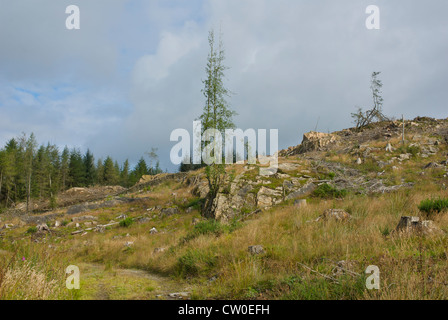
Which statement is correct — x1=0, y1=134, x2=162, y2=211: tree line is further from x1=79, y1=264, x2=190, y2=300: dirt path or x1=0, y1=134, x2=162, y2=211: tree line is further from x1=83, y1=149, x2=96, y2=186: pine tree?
x1=79, y1=264, x2=190, y2=300: dirt path

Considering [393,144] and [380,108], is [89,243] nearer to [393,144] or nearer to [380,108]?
[393,144]

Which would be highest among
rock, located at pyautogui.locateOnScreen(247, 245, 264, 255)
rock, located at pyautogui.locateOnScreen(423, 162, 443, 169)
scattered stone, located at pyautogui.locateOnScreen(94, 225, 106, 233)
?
rock, located at pyautogui.locateOnScreen(423, 162, 443, 169)

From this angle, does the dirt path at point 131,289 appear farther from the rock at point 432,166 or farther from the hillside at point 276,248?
the rock at point 432,166

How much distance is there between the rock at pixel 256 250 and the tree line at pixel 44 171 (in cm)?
3871

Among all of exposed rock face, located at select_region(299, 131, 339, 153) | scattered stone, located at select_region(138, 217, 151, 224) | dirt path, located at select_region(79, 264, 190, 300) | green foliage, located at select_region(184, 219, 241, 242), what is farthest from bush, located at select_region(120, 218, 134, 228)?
exposed rock face, located at select_region(299, 131, 339, 153)

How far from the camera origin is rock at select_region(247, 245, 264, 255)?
5887mm

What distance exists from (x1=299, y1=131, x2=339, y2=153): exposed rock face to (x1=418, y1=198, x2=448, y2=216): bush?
22712mm

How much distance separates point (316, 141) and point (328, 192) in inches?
737

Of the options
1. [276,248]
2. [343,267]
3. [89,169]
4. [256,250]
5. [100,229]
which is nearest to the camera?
[343,267]

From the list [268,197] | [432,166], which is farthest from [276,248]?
[432,166]

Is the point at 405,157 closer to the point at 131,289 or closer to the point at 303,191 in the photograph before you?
the point at 303,191

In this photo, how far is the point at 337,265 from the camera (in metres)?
4.36

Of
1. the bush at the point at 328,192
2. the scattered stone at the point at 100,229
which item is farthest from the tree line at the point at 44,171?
the bush at the point at 328,192

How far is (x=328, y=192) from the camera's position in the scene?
43.5ft
